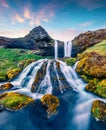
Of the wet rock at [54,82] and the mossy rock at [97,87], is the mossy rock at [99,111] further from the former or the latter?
the wet rock at [54,82]

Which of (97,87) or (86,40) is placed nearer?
(97,87)

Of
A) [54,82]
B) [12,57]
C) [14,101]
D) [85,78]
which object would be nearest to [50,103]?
[14,101]

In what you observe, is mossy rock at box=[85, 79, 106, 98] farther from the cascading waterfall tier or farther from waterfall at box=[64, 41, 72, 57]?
waterfall at box=[64, 41, 72, 57]

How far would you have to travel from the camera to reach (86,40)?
48594 mm

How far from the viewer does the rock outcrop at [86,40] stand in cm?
4778

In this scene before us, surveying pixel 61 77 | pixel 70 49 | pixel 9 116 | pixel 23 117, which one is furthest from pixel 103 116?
pixel 70 49

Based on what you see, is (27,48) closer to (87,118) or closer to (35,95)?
(35,95)

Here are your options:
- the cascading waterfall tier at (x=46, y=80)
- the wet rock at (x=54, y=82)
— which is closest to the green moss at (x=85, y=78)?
the cascading waterfall tier at (x=46, y=80)

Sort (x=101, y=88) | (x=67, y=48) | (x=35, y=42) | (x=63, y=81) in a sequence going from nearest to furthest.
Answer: (x=101, y=88)
(x=63, y=81)
(x=67, y=48)
(x=35, y=42)

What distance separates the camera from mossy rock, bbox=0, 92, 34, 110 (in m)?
18.3

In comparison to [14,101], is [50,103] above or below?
below

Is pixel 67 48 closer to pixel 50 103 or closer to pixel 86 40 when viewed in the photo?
pixel 86 40

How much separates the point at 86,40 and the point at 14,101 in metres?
33.9

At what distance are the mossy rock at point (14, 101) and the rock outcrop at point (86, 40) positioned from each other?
30.0 meters
